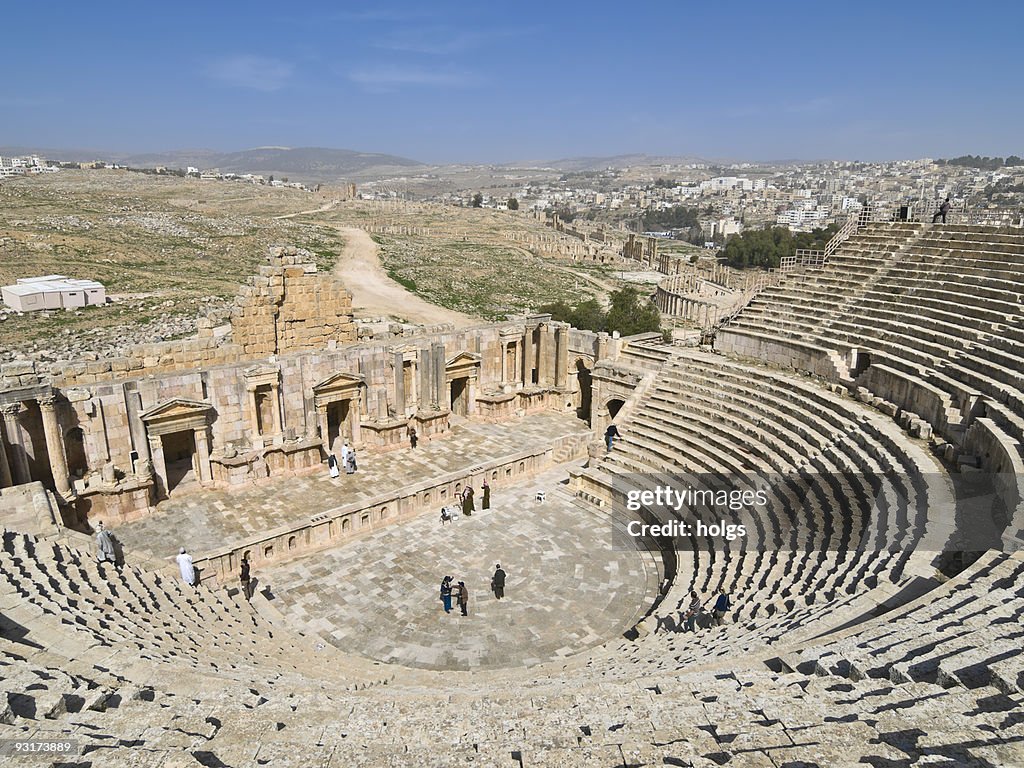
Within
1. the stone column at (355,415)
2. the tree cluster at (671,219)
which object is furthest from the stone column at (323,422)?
the tree cluster at (671,219)

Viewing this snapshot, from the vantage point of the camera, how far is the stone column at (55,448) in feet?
50.7

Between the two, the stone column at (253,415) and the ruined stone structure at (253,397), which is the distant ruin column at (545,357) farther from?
the stone column at (253,415)

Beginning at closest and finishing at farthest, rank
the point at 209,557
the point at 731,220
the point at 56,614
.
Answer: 1. the point at 56,614
2. the point at 209,557
3. the point at 731,220

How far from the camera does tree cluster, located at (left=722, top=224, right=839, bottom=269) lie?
78938 millimetres

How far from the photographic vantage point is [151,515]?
55.0 feet

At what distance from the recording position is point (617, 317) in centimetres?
3609

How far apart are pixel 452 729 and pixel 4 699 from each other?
4.57m

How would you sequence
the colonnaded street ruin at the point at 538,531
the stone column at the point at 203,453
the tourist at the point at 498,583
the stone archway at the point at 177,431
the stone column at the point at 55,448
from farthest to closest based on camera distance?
1. the stone column at the point at 203,453
2. the stone archway at the point at 177,431
3. the stone column at the point at 55,448
4. the tourist at the point at 498,583
5. the colonnaded street ruin at the point at 538,531

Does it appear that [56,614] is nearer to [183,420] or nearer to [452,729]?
[452,729]

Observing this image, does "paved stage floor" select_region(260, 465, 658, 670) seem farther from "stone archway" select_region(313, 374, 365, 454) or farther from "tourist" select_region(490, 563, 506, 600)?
"stone archway" select_region(313, 374, 365, 454)

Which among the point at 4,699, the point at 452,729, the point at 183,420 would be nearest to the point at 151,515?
the point at 183,420

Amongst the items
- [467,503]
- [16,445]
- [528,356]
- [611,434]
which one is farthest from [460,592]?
[528,356]

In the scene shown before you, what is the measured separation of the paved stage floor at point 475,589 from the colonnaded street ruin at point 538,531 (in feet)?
0.29

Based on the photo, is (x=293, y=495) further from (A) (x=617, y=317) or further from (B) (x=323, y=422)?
(A) (x=617, y=317)
